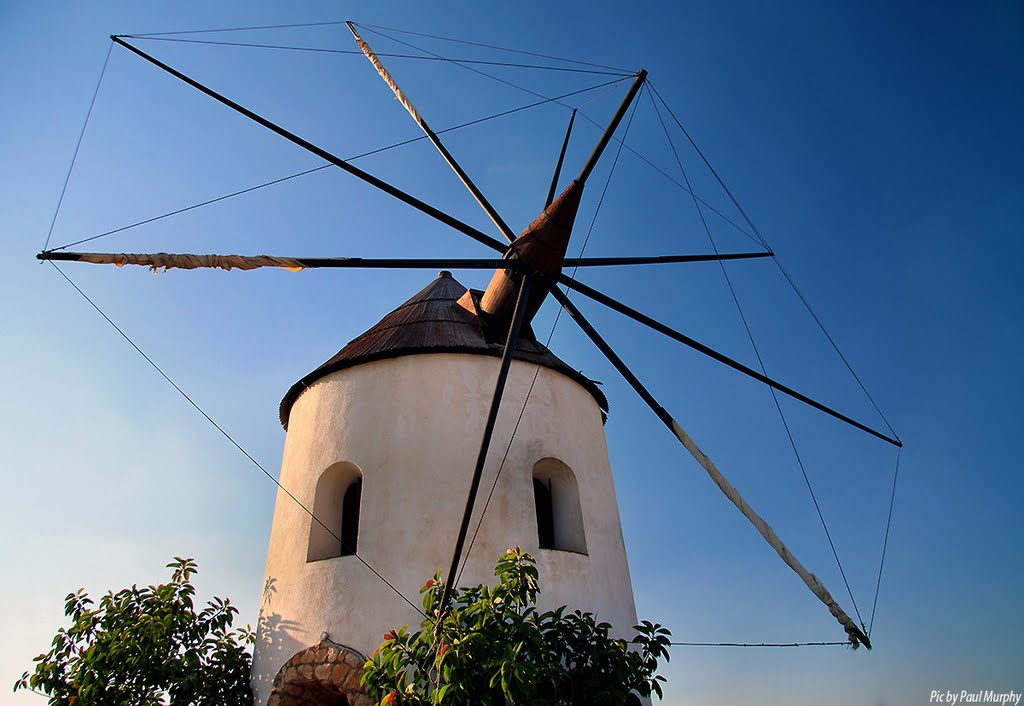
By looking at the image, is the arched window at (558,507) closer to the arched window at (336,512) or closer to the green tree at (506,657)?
the green tree at (506,657)

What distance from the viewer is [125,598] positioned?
735 cm

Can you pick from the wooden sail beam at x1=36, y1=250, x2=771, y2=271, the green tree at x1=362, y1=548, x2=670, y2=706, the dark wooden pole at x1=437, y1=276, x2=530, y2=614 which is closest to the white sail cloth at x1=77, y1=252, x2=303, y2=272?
the wooden sail beam at x1=36, y1=250, x2=771, y2=271

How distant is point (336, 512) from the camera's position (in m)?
7.98

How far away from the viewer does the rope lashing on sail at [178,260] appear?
563 centimetres

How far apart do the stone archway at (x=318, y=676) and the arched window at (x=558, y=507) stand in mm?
2397

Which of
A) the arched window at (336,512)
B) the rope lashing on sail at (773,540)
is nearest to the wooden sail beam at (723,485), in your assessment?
the rope lashing on sail at (773,540)

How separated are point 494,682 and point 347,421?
357 cm

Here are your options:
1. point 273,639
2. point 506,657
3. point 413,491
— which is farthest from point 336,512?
point 506,657

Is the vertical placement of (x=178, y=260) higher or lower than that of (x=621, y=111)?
lower

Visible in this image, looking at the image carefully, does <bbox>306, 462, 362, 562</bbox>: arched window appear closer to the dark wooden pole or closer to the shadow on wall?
the shadow on wall

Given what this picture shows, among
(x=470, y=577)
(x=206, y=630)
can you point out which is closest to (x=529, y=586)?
(x=470, y=577)

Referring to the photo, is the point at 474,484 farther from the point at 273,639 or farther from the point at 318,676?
the point at 273,639

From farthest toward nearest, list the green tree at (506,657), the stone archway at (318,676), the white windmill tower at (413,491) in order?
the white windmill tower at (413,491) → the stone archway at (318,676) → the green tree at (506,657)

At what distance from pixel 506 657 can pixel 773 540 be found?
2.58 m
